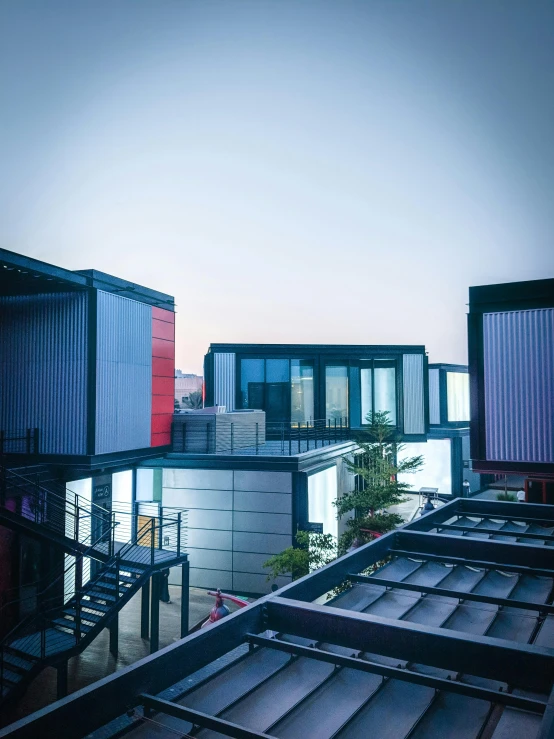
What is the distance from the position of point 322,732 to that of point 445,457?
35.9 meters

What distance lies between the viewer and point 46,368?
18.7 metres

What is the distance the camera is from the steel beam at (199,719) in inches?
148

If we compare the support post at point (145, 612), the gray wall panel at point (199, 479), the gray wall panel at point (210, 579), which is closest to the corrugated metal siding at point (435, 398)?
the gray wall panel at point (199, 479)

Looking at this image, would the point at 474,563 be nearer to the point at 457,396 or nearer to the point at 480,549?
the point at 480,549

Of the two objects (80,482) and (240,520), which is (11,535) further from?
(240,520)

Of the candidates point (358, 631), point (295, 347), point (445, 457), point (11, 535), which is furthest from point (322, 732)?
point (445, 457)

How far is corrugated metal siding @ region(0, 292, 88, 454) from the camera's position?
717 inches

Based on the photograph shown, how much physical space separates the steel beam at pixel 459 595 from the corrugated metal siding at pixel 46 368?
12.7m

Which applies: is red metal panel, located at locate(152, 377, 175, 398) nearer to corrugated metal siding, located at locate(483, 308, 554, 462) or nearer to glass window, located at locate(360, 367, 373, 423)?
corrugated metal siding, located at locate(483, 308, 554, 462)

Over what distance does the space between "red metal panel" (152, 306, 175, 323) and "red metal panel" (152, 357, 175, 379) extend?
1.63 meters

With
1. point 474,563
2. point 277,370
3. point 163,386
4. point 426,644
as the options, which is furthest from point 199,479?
point 426,644

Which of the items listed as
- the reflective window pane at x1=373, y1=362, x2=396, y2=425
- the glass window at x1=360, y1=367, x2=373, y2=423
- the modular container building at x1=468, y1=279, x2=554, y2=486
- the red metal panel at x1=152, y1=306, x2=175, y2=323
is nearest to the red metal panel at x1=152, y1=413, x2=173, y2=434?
the red metal panel at x1=152, y1=306, x2=175, y2=323

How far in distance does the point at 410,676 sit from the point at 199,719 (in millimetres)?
1856

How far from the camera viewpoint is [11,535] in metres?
15.7
